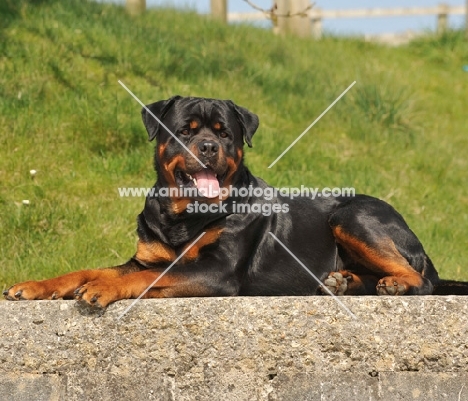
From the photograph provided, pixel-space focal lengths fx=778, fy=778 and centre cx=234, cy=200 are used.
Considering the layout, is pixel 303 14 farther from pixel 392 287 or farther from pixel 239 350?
pixel 239 350

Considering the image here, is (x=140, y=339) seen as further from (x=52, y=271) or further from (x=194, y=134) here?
(x=52, y=271)

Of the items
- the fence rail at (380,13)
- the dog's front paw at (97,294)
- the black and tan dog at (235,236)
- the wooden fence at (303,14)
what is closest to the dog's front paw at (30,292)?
the black and tan dog at (235,236)

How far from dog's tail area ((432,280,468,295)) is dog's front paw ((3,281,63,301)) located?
2331mm

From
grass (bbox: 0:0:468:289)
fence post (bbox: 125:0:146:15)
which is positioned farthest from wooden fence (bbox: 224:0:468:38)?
fence post (bbox: 125:0:146:15)

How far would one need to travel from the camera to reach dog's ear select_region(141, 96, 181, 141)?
468cm

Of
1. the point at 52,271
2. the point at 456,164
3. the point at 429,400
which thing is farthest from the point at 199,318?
the point at 456,164

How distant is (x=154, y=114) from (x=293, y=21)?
26.8ft

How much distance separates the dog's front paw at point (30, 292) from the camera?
3.88 meters

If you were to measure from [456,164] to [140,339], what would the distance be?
22.5ft

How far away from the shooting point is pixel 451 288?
488 centimetres

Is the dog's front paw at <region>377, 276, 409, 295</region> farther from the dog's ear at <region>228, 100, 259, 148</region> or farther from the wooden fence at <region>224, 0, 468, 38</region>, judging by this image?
→ the wooden fence at <region>224, 0, 468, 38</region>

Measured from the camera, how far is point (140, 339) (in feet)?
12.5

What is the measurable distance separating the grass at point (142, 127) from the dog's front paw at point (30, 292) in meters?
1.80

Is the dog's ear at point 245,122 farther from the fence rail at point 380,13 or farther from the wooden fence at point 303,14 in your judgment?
A: the fence rail at point 380,13
